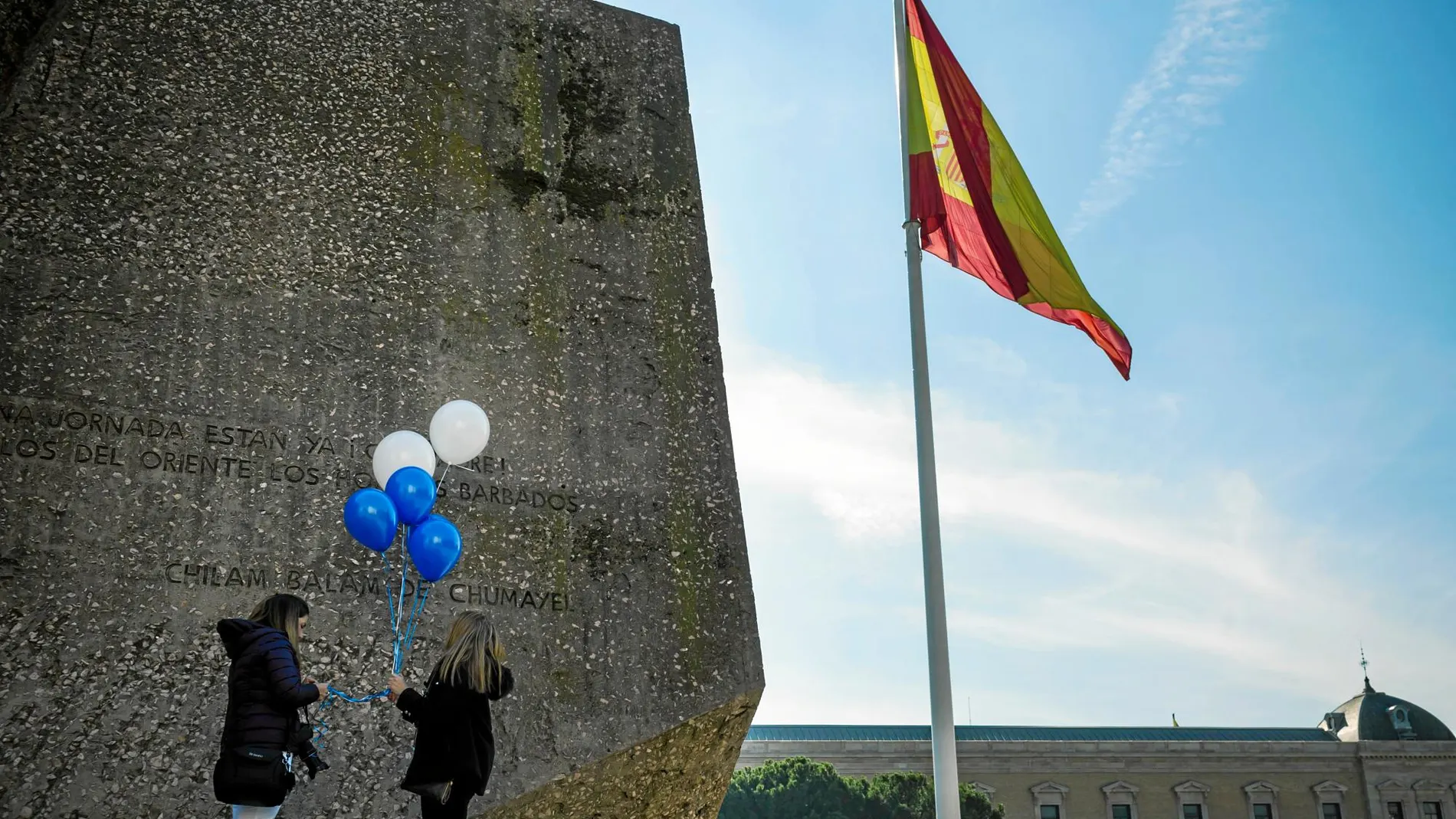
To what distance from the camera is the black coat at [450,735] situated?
140 inches

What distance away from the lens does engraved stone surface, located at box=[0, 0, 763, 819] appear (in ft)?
14.0

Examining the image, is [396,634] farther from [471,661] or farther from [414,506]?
[471,661]

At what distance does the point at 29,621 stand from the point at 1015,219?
5975 mm

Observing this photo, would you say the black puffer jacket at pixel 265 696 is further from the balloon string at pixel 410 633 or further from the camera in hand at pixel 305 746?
the balloon string at pixel 410 633

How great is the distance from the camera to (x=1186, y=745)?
50.1 m

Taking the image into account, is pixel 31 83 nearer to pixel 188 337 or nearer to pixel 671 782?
pixel 188 337

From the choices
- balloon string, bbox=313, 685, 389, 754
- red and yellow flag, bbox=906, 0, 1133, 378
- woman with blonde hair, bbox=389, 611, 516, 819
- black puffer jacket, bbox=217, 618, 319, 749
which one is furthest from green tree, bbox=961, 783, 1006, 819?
black puffer jacket, bbox=217, 618, 319, 749

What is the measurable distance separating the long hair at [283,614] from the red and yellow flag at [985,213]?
4.96 metres

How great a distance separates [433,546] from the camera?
4344 mm

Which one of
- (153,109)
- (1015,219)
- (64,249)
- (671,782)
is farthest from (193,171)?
(1015,219)

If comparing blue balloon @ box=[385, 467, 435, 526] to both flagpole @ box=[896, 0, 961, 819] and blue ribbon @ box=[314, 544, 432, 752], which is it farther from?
flagpole @ box=[896, 0, 961, 819]

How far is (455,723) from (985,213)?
16.9 feet

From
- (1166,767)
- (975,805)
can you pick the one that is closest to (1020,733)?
(1166,767)

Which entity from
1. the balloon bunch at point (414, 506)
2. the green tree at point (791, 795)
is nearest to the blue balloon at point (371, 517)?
the balloon bunch at point (414, 506)
